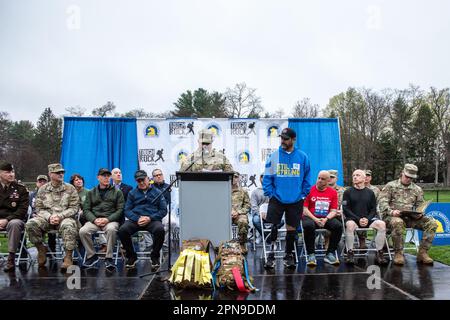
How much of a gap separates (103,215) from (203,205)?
2107 mm

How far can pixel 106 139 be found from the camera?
8805 mm

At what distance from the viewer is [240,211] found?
6.59 meters

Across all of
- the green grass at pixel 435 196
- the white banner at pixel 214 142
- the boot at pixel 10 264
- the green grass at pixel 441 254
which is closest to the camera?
the boot at pixel 10 264

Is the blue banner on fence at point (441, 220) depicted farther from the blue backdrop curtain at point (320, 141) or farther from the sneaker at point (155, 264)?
the sneaker at point (155, 264)

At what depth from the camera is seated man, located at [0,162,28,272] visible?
5.46m

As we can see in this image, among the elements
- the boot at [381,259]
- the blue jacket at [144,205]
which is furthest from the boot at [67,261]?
the boot at [381,259]

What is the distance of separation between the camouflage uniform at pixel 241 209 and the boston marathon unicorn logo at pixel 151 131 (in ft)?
9.34

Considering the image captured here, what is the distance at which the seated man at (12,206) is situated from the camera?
17.9 ft

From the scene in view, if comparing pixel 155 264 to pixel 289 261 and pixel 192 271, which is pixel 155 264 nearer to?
pixel 192 271

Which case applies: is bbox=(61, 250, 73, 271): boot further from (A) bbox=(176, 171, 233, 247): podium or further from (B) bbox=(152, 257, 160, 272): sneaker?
(A) bbox=(176, 171, 233, 247): podium

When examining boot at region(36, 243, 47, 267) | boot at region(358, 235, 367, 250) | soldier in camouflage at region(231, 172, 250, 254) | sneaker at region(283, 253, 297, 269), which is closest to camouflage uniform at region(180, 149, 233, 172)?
soldier in camouflage at region(231, 172, 250, 254)

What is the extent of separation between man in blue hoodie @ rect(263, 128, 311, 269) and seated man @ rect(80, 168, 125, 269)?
7.39ft
